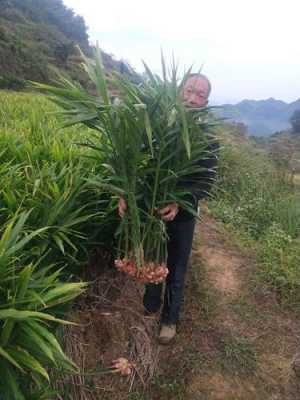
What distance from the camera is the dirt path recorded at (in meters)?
2.58

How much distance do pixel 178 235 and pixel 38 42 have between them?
31773 mm

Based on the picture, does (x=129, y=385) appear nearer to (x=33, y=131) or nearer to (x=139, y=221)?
(x=139, y=221)

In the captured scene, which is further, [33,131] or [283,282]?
[283,282]

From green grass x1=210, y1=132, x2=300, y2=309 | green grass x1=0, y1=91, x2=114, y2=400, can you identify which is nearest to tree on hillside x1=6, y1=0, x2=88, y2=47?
green grass x1=210, y1=132, x2=300, y2=309

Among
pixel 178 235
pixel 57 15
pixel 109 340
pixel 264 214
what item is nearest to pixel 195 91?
pixel 178 235

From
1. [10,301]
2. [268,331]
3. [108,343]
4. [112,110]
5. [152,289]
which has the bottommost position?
[268,331]

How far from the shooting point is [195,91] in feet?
7.15

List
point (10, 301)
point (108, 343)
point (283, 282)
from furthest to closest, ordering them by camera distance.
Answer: point (283, 282), point (108, 343), point (10, 301)

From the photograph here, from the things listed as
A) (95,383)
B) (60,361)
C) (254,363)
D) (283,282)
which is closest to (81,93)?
(60,361)

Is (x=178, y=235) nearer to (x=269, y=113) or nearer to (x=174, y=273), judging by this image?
(x=174, y=273)

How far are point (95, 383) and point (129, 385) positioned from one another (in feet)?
0.74

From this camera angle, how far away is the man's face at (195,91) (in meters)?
2.15

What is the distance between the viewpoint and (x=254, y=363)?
276 centimetres

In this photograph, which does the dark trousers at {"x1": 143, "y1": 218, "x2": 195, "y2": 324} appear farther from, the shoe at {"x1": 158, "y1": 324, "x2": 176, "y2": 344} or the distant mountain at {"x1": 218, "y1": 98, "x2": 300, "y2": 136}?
the distant mountain at {"x1": 218, "y1": 98, "x2": 300, "y2": 136}
